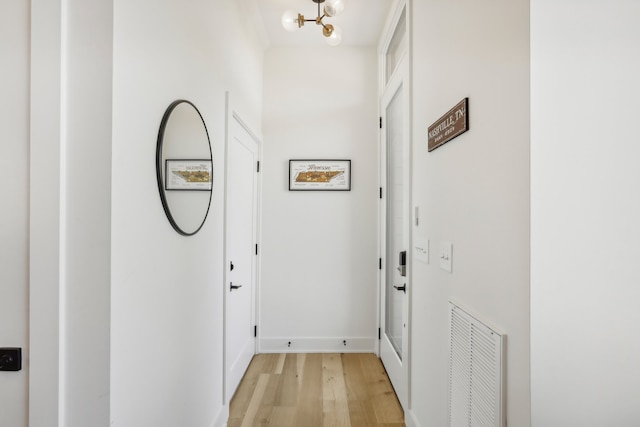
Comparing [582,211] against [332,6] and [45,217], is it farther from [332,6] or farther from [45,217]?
[332,6]

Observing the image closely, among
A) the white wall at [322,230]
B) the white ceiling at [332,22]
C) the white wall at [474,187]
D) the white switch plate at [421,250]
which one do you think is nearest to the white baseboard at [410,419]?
the white wall at [474,187]

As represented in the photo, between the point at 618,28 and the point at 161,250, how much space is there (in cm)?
162

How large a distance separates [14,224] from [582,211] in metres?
1.62

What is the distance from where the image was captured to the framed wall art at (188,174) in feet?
4.16

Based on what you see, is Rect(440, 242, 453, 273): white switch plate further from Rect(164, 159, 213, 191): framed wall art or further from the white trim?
the white trim

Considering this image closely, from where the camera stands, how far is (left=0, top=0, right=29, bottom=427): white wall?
90 cm

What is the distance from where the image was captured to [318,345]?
298cm

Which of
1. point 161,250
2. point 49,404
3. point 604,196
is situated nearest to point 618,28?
point 604,196

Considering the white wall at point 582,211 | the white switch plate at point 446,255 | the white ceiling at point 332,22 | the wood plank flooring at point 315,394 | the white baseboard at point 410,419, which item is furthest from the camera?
the white ceiling at point 332,22

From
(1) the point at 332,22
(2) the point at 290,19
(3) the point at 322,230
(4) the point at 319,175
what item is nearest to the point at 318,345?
(3) the point at 322,230

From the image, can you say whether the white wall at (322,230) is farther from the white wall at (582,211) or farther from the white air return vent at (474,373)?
the white wall at (582,211)

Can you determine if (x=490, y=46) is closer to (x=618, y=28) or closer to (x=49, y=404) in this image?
(x=618, y=28)

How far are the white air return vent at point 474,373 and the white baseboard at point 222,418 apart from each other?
1317mm

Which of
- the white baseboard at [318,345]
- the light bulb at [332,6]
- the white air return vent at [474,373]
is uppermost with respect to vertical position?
the light bulb at [332,6]
